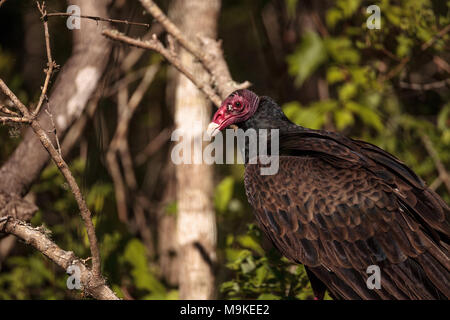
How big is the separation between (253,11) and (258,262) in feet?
13.2

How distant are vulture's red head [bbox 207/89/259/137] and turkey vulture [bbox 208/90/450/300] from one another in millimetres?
426

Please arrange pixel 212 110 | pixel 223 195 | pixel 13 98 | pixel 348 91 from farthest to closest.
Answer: pixel 212 110 → pixel 348 91 → pixel 223 195 → pixel 13 98

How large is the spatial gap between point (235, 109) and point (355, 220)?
1.09 m

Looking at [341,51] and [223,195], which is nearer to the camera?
[223,195]

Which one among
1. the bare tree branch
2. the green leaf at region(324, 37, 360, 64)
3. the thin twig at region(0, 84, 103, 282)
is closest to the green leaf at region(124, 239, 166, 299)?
the thin twig at region(0, 84, 103, 282)

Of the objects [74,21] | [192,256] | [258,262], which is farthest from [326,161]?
[74,21]

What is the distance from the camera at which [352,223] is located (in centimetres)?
303

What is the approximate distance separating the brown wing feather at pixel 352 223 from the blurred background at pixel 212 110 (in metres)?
0.55

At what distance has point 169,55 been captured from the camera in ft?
11.9

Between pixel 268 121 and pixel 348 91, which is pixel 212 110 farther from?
pixel 268 121

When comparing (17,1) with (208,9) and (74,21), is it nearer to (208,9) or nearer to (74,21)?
(74,21)

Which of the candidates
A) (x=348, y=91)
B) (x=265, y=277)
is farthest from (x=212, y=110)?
(x=265, y=277)

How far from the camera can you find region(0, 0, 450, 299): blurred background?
12.7 feet

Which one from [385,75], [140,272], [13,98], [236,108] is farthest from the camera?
[385,75]
